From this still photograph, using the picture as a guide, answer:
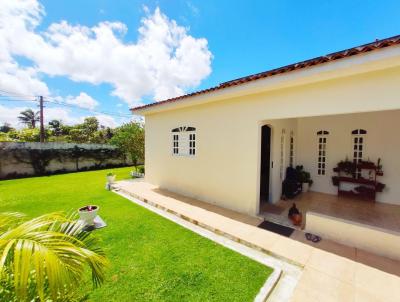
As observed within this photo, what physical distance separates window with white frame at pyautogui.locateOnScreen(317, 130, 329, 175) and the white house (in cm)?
4

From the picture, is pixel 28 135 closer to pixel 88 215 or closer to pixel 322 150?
pixel 88 215

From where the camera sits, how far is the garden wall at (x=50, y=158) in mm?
14617

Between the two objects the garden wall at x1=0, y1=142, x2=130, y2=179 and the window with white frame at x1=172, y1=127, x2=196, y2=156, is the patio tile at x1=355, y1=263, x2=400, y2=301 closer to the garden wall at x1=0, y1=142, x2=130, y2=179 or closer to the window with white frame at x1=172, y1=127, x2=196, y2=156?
the window with white frame at x1=172, y1=127, x2=196, y2=156

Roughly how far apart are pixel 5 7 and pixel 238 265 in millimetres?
9978

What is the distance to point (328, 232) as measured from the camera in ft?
15.8

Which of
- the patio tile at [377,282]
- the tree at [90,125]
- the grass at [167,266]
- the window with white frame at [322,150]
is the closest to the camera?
the patio tile at [377,282]

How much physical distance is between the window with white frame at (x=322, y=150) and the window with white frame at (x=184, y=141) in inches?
255

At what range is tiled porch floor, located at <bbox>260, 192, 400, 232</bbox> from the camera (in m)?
5.84

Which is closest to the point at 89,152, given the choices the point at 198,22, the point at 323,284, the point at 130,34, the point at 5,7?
the point at 130,34

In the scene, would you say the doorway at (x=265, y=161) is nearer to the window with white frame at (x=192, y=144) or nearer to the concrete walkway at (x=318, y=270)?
the concrete walkway at (x=318, y=270)

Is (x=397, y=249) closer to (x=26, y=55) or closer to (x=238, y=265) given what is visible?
(x=238, y=265)

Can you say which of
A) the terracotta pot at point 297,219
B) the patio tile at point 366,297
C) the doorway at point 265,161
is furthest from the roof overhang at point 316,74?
the patio tile at point 366,297

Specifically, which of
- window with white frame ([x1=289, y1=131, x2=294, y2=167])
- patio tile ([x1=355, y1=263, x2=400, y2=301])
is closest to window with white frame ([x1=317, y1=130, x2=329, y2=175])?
window with white frame ([x1=289, y1=131, x2=294, y2=167])

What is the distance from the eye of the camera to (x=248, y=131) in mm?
6281
